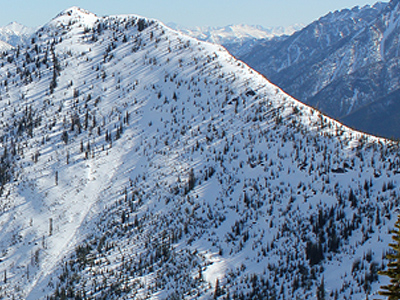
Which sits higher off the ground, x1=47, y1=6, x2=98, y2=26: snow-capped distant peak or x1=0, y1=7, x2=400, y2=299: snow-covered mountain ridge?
x1=47, y1=6, x2=98, y2=26: snow-capped distant peak

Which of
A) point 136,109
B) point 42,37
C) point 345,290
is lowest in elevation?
point 345,290

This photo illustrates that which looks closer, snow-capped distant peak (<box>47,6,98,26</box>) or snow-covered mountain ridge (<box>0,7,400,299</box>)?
snow-covered mountain ridge (<box>0,7,400,299</box>)

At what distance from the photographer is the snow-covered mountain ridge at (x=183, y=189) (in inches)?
1118

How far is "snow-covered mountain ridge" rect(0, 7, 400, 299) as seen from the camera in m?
28.4

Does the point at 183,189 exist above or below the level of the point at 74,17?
below

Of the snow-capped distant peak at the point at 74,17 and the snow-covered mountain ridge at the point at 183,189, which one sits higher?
the snow-capped distant peak at the point at 74,17

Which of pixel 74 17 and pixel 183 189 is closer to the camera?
pixel 183 189

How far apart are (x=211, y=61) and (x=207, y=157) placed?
22.6 metres

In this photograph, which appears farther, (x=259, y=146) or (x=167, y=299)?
(x=259, y=146)

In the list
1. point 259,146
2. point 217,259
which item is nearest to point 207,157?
point 259,146

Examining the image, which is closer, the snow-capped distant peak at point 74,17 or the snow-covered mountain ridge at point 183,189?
the snow-covered mountain ridge at point 183,189

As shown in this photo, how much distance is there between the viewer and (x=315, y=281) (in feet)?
86.2

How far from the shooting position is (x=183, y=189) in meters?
38.1

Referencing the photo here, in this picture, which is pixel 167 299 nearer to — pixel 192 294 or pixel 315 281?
pixel 192 294
